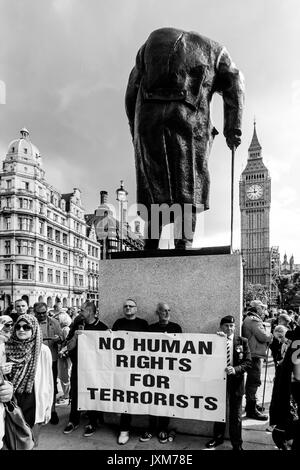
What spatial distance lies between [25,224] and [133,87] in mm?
47797

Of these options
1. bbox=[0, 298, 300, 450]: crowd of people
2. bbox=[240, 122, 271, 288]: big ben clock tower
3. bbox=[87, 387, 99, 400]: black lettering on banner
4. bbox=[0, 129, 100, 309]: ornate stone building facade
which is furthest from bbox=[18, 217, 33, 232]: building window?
bbox=[240, 122, 271, 288]: big ben clock tower

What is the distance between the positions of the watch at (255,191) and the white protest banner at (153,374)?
129 metres

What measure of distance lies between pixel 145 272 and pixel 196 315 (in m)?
0.80

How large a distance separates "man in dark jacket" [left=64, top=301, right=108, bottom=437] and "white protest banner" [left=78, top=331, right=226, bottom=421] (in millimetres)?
107

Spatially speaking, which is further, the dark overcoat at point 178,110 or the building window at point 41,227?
the building window at point 41,227

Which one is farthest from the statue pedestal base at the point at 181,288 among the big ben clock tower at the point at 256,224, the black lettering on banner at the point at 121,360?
the big ben clock tower at the point at 256,224

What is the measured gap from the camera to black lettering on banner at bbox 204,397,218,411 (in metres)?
3.98

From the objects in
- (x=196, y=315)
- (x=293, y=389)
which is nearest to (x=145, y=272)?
(x=196, y=315)

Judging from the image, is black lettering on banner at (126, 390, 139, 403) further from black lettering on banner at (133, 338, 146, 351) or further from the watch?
the watch

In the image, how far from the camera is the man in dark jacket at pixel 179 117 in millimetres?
4586

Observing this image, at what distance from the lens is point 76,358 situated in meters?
4.66

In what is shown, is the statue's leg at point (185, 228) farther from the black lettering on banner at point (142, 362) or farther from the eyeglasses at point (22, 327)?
the eyeglasses at point (22, 327)
